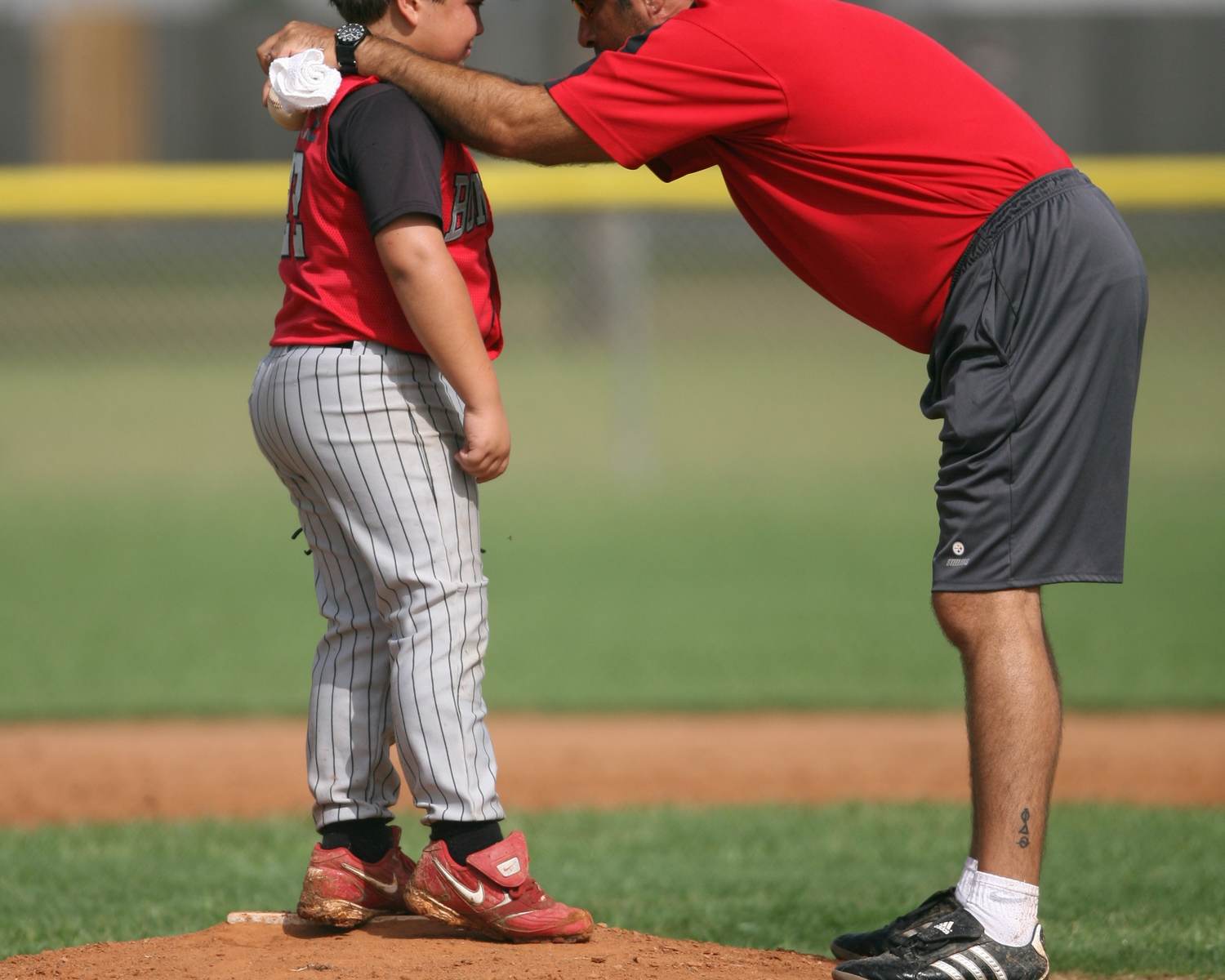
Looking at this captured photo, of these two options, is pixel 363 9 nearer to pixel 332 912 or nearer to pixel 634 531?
pixel 332 912

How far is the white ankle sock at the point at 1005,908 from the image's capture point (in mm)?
2826

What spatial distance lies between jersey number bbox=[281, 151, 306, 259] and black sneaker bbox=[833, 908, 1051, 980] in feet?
5.64

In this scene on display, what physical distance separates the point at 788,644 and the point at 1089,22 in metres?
21.0

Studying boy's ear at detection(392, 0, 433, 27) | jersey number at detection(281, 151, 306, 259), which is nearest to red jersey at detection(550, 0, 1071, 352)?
boy's ear at detection(392, 0, 433, 27)

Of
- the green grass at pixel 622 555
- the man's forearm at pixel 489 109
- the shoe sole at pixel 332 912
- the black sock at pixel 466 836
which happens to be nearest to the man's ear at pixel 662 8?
the man's forearm at pixel 489 109

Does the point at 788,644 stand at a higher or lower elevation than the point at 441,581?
lower

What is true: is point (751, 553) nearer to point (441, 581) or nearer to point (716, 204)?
point (716, 204)

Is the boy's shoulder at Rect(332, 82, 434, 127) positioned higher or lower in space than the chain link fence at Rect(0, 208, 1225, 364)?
lower

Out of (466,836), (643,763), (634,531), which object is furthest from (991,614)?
(634,531)

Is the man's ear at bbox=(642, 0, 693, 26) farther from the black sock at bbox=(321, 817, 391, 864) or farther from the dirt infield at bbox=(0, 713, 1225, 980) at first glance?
the dirt infield at bbox=(0, 713, 1225, 980)

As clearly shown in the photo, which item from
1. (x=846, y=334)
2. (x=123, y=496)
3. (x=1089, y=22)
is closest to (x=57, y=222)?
(x=123, y=496)

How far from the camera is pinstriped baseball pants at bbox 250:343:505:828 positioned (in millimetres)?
2912

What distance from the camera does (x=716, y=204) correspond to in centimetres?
1093

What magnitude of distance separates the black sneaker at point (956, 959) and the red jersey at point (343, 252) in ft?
4.73
